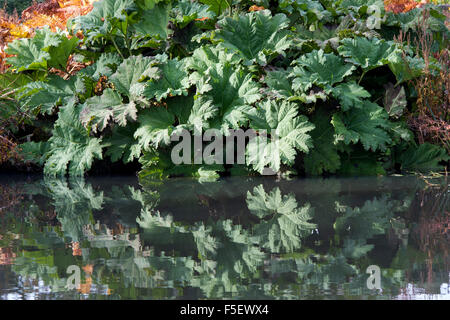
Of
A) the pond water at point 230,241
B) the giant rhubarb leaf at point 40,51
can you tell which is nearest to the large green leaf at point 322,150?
the pond water at point 230,241

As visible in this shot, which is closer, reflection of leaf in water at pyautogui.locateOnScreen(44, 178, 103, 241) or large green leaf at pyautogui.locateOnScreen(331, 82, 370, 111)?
reflection of leaf in water at pyautogui.locateOnScreen(44, 178, 103, 241)

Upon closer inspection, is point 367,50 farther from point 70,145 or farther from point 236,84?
point 70,145

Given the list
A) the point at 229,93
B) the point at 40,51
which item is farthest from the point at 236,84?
the point at 40,51

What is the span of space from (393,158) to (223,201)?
2.28 m

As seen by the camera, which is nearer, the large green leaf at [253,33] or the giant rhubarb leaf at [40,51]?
the large green leaf at [253,33]

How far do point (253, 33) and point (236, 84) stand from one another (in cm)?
58

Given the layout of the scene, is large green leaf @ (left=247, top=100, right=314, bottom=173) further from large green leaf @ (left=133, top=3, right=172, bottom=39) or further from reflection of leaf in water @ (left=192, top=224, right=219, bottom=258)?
reflection of leaf in water @ (left=192, top=224, right=219, bottom=258)

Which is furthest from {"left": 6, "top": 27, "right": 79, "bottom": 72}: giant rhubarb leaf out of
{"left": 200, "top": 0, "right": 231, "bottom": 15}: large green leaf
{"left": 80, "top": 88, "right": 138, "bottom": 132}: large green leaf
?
{"left": 200, "top": 0, "right": 231, "bottom": 15}: large green leaf

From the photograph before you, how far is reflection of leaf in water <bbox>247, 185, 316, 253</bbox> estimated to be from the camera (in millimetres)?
2879

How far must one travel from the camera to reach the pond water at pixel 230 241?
2.17 meters

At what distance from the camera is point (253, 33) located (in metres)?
5.50

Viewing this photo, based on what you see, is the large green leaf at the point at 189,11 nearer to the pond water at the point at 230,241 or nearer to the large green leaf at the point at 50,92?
the large green leaf at the point at 50,92

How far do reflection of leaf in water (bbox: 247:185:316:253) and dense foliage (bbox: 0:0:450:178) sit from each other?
2.69ft

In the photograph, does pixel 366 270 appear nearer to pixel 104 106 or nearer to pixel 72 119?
pixel 104 106
